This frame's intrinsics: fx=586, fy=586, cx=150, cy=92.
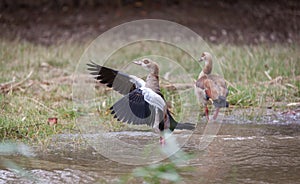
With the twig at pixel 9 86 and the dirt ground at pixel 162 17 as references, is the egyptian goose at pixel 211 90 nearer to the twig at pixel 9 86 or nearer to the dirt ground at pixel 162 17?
the twig at pixel 9 86

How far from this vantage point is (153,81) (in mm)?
3949

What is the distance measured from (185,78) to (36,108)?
1902 mm

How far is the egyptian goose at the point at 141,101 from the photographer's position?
12.4 feet

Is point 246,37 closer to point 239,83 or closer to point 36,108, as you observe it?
point 239,83

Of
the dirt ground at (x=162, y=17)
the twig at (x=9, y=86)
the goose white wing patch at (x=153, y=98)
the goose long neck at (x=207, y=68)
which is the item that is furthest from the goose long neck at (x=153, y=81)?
the dirt ground at (x=162, y=17)

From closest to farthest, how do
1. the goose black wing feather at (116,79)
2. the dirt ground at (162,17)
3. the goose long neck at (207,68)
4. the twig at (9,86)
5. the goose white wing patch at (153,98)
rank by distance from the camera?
the goose white wing patch at (153,98)
the goose black wing feather at (116,79)
the goose long neck at (207,68)
the twig at (9,86)
the dirt ground at (162,17)

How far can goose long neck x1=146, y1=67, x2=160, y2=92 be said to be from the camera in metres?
3.93

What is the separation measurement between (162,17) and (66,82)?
4.67 metres

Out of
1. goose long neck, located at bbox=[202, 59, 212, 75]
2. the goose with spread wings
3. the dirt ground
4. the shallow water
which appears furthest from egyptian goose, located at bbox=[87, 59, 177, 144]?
the dirt ground

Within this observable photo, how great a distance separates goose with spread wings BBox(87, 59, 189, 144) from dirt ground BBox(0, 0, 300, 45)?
573 cm

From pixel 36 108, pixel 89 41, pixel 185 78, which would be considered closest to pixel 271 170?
pixel 36 108

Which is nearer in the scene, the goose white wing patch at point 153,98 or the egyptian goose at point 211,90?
the goose white wing patch at point 153,98

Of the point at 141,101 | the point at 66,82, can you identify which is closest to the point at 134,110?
the point at 141,101

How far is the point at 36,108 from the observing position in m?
5.03
